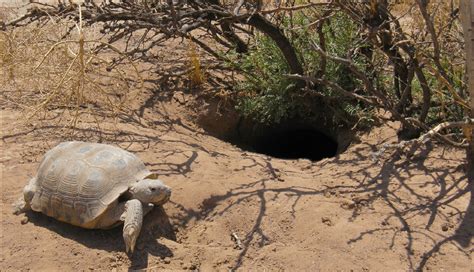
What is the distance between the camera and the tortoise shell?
3432 millimetres

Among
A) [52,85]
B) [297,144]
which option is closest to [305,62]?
[297,144]

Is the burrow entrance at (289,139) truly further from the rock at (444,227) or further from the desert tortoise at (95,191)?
the desert tortoise at (95,191)

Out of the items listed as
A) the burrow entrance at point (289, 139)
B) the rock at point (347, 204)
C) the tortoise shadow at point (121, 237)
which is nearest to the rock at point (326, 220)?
the rock at point (347, 204)

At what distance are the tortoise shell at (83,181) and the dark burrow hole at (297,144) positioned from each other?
274 centimetres

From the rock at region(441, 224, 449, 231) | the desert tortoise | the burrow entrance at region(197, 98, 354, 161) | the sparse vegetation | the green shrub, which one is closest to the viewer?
the desert tortoise

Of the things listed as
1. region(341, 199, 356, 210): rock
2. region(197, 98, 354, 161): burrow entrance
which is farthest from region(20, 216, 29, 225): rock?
region(197, 98, 354, 161): burrow entrance

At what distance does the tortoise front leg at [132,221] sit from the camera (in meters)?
3.30

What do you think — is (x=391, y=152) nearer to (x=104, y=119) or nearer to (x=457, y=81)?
(x=457, y=81)

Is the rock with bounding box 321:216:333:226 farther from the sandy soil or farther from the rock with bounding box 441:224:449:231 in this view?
the rock with bounding box 441:224:449:231

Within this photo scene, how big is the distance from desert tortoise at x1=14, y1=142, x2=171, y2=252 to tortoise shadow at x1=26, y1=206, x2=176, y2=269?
77 millimetres

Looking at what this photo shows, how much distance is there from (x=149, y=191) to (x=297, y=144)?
3470 millimetres

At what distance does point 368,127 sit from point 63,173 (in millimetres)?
2653

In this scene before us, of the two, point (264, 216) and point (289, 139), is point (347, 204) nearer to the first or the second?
point (264, 216)

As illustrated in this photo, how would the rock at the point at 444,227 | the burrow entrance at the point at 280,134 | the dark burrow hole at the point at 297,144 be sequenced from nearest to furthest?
the rock at the point at 444,227, the burrow entrance at the point at 280,134, the dark burrow hole at the point at 297,144
